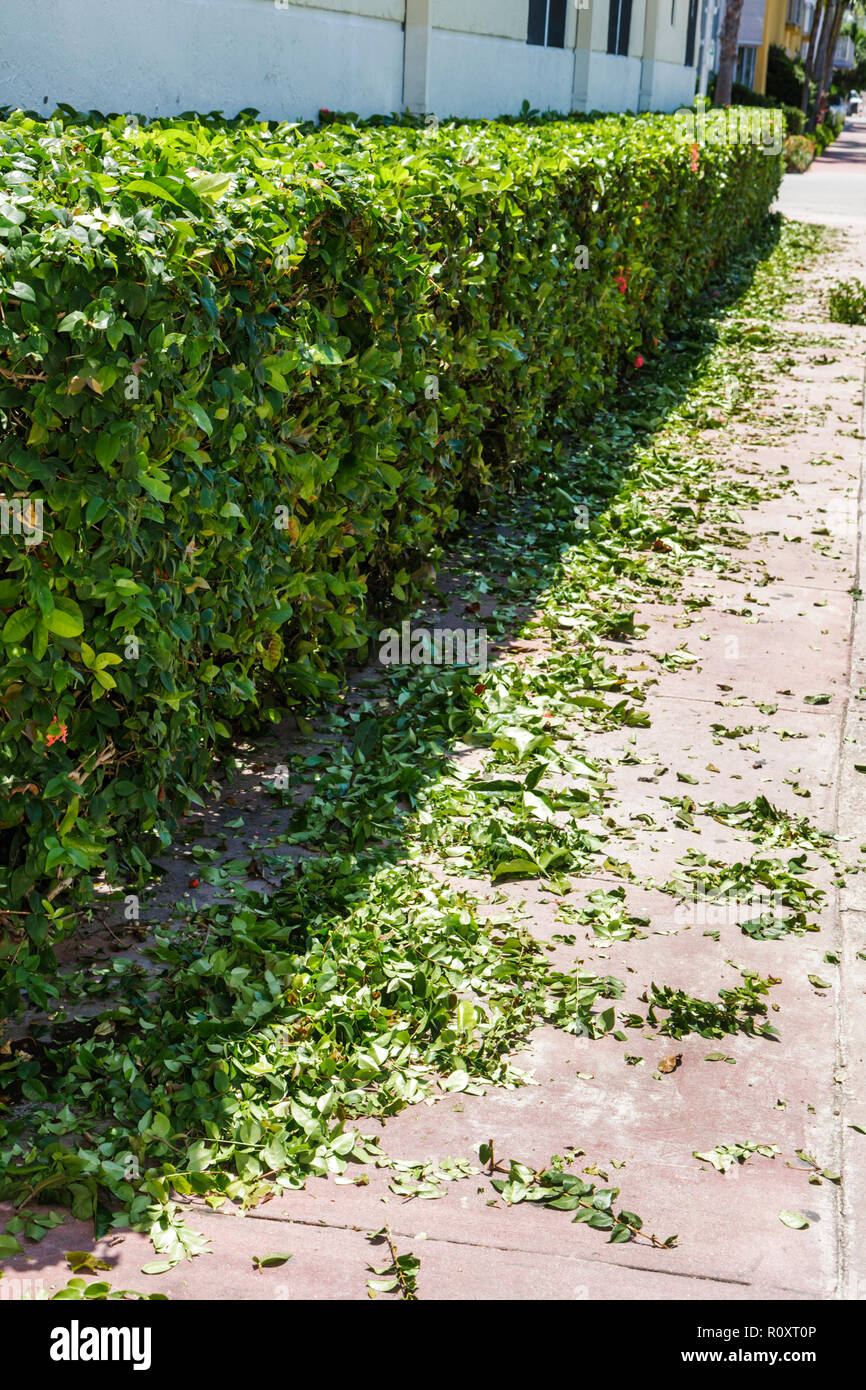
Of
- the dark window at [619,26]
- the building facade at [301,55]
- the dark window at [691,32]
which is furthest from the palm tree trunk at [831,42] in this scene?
the building facade at [301,55]

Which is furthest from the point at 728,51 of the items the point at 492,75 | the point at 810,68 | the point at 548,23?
the point at 810,68

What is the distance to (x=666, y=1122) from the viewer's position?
3.59m

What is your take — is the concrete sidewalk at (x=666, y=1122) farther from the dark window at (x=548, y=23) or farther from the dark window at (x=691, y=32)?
the dark window at (x=691, y=32)

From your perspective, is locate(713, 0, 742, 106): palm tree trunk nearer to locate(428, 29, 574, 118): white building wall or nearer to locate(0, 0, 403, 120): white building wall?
locate(428, 29, 574, 118): white building wall

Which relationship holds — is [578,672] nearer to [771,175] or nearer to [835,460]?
[835,460]

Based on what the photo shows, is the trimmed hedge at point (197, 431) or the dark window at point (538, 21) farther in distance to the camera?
the dark window at point (538, 21)

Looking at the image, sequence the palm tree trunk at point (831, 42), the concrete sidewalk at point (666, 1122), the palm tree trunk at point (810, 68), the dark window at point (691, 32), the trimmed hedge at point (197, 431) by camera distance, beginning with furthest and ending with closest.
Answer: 1. the palm tree trunk at point (831, 42)
2. the palm tree trunk at point (810, 68)
3. the dark window at point (691, 32)
4. the trimmed hedge at point (197, 431)
5. the concrete sidewalk at point (666, 1122)

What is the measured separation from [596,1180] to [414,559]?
3.75 metres

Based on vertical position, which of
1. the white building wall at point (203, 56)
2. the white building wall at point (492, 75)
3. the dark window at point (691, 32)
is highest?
the dark window at point (691, 32)

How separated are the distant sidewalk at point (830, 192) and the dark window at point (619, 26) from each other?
7677 mm

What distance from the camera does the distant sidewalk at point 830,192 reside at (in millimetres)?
28812

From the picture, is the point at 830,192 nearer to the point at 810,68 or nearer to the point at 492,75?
the point at 492,75

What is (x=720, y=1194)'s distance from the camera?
3.35m

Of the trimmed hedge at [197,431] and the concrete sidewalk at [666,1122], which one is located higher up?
the trimmed hedge at [197,431]
